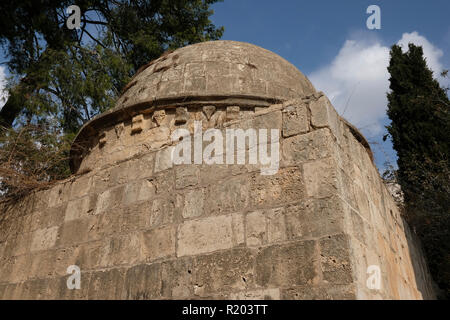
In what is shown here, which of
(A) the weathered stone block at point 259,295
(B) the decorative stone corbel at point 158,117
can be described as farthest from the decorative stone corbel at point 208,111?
(A) the weathered stone block at point 259,295

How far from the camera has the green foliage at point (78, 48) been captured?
8.94 m

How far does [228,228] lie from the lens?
2479 mm

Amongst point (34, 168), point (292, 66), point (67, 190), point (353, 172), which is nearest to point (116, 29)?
point (292, 66)

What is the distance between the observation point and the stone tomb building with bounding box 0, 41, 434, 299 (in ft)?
7.16

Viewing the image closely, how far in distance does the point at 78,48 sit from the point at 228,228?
9363 millimetres

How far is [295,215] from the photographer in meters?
2.29

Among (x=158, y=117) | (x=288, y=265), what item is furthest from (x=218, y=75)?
(x=288, y=265)

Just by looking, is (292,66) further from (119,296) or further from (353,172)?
(119,296)

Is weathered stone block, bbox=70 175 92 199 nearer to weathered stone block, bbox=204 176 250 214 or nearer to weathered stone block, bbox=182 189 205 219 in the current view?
weathered stone block, bbox=182 189 205 219

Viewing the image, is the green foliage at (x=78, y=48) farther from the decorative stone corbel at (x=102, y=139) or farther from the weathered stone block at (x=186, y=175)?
the weathered stone block at (x=186, y=175)

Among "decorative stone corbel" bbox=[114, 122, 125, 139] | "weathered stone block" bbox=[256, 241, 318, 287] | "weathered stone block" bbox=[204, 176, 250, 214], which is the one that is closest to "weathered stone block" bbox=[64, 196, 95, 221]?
"weathered stone block" bbox=[204, 176, 250, 214]

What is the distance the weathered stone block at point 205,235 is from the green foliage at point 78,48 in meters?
5.79

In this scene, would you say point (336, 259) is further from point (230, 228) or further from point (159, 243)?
point (159, 243)

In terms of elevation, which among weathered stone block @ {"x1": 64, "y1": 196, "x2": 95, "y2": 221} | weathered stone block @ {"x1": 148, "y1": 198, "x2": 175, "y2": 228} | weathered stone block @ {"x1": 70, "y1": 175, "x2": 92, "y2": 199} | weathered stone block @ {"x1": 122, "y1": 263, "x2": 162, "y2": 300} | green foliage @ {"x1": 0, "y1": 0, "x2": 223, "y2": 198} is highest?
green foliage @ {"x1": 0, "y1": 0, "x2": 223, "y2": 198}
